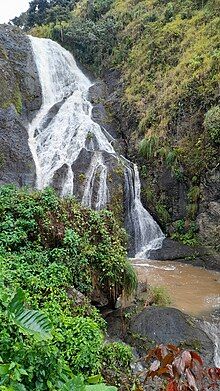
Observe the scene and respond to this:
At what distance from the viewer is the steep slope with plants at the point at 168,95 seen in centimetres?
1504

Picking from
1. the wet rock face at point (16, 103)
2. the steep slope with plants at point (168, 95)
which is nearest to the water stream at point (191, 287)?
the steep slope with plants at point (168, 95)

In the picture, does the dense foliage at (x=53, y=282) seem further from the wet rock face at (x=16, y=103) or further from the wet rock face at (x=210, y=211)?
the wet rock face at (x=16, y=103)

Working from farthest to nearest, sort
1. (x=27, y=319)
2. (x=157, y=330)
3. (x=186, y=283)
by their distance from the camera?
(x=186, y=283) → (x=157, y=330) → (x=27, y=319)

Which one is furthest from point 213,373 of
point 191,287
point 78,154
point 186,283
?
point 78,154

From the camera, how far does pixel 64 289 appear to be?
5305mm

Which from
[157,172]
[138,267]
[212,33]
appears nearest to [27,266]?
[138,267]

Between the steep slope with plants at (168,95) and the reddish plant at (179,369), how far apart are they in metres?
12.5

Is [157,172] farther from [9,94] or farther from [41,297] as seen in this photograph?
[41,297]

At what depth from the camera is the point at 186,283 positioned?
11.3 meters

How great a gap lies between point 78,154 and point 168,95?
209 inches

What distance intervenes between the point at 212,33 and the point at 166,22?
191 inches

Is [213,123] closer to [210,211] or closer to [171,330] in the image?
[210,211]

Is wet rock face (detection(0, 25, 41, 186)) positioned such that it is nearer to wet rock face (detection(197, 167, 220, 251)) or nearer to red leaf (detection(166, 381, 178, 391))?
wet rock face (detection(197, 167, 220, 251))

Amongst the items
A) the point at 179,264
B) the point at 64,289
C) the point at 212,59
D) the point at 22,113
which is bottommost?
the point at 179,264
